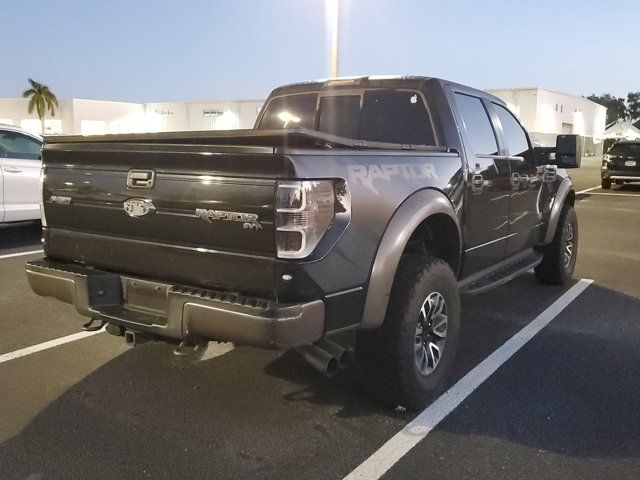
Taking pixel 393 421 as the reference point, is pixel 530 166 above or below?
above

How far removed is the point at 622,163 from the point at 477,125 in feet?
59.2

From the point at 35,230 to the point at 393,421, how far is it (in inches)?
320

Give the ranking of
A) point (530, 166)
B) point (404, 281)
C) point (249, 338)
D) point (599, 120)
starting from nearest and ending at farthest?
point (249, 338) → point (404, 281) → point (530, 166) → point (599, 120)

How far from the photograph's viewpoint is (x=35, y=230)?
981 cm

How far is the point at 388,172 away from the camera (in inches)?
127

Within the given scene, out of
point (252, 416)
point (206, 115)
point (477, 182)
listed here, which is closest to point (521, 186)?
point (477, 182)

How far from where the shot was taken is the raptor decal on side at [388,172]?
2998 millimetres

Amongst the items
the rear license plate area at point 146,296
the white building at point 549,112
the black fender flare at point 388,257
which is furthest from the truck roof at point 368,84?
the white building at point 549,112

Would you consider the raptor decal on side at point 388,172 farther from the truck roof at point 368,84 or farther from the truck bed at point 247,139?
the truck roof at point 368,84

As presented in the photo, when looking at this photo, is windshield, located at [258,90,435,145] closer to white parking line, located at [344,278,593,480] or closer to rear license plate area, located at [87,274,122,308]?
white parking line, located at [344,278,593,480]

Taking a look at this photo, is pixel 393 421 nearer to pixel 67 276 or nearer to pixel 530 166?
pixel 67 276

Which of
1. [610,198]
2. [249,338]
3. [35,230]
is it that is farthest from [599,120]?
[249,338]

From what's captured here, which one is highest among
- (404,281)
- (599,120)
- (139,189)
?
(599,120)

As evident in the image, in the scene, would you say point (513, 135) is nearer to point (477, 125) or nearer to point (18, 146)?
point (477, 125)
